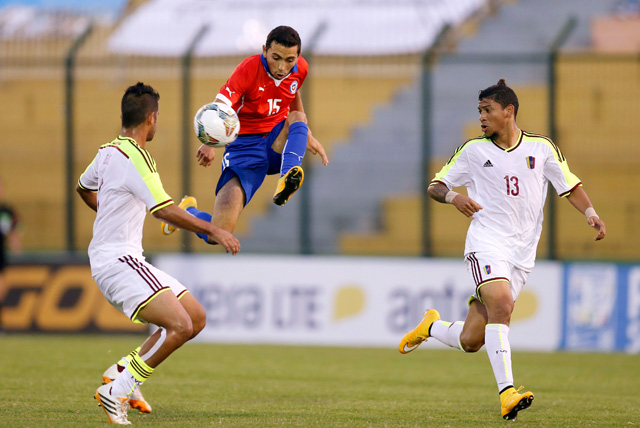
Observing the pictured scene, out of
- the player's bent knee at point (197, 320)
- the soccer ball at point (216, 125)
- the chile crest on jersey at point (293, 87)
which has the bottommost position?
the player's bent knee at point (197, 320)

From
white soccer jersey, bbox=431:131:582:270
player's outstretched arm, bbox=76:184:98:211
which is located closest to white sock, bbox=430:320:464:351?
white soccer jersey, bbox=431:131:582:270

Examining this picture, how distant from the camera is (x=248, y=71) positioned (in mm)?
7574

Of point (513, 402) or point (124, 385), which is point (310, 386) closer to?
point (513, 402)

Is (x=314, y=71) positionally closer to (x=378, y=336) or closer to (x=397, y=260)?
(x=397, y=260)

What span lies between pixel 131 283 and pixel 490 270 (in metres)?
2.66

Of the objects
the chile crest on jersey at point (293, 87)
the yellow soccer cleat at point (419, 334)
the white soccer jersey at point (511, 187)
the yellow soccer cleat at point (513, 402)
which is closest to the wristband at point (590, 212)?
the white soccer jersey at point (511, 187)

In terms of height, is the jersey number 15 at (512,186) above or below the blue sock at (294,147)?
below

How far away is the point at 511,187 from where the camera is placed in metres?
7.31

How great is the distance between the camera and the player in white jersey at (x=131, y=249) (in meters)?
6.36

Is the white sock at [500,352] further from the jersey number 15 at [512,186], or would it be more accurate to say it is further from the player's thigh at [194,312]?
the player's thigh at [194,312]

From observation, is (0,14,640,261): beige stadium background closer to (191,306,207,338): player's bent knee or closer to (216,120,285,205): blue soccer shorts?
(216,120,285,205): blue soccer shorts

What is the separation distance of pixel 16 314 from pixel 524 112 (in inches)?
332

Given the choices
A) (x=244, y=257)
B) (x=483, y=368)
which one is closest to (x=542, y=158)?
(x=483, y=368)

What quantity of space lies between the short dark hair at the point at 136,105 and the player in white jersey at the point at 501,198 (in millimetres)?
2267
